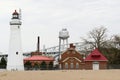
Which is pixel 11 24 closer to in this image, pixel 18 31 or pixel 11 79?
pixel 18 31

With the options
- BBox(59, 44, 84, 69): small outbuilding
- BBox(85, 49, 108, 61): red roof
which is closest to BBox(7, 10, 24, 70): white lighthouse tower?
BBox(59, 44, 84, 69): small outbuilding

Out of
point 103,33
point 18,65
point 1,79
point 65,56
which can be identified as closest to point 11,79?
point 1,79

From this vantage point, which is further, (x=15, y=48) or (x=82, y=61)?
(x=82, y=61)

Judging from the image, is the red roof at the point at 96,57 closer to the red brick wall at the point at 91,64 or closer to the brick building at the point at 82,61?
the brick building at the point at 82,61

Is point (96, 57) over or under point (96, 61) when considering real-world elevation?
over

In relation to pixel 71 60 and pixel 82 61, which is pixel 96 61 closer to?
pixel 82 61

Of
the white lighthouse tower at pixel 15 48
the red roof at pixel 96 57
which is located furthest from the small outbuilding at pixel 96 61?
the white lighthouse tower at pixel 15 48

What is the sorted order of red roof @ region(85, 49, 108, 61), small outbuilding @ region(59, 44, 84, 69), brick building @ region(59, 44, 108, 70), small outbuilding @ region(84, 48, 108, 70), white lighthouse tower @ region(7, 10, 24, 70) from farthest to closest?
small outbuilding @ region(59, 44, 84, 69) → red roof @ region(85, 49, 108, 61) → brick building @ region(59, 44, 108, 70) → small outbuilding @ region(84, 48, 108, 70) → white lighthouse tower @ region(7, 10, 24, 70)

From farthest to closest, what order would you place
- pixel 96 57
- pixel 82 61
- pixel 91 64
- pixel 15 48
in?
1. pixel 82 61
2. pixel 96 57
3. pixel 91 64
4. pixel 15 48

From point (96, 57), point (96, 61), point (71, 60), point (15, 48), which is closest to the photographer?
point (15, 48)

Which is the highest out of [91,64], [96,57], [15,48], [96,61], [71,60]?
[15,48]

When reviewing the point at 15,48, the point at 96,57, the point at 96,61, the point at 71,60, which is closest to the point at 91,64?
the point at 96,61

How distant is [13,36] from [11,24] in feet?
8.41

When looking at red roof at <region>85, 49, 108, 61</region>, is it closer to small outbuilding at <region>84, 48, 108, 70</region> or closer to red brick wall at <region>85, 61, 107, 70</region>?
small outbuilding at <region>84, 48, 108, 70</region>
